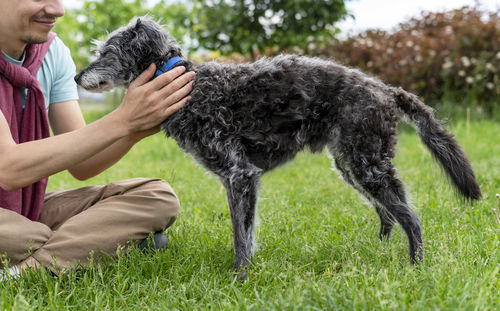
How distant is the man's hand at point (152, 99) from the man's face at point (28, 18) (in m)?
0.67

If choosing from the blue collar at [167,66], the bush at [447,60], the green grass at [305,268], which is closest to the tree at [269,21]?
the bush at [447,60]

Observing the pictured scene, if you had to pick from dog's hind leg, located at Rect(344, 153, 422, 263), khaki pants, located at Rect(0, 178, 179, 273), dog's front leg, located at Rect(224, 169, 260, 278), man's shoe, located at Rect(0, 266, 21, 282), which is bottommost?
man's shoe, located at Rect(0, 266, 21, 282)

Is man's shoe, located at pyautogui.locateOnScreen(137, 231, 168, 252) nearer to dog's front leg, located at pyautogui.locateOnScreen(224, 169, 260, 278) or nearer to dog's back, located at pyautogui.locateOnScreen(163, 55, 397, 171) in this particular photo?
dog's front leg, located at pyautogui.locateOnScreen(224, 169, 260, 278)

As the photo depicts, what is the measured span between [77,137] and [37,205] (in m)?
0.87

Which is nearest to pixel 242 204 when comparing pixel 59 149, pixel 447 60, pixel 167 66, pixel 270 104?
pixel 270 104

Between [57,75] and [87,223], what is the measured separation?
1.27 metres

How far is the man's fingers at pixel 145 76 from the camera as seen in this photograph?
285 cm

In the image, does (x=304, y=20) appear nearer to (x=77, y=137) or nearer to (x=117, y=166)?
(x=117, y=166)

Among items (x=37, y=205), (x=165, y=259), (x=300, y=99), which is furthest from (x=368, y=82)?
(x=37, y=205)

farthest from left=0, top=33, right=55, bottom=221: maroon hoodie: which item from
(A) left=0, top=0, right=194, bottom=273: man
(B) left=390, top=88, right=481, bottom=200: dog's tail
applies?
(B) left=390, top=88, right=481, bottom=200: dog's tail

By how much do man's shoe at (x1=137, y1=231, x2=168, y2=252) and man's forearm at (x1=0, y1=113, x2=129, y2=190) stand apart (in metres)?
0.80

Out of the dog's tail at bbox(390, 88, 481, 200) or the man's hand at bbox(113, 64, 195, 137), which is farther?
the dog's tail at bbox(390, 88, 481, 200)

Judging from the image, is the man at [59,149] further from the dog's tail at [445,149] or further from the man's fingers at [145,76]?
the dog's tail at [445,149]

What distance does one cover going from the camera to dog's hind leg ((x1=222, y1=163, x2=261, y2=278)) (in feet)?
9.36
